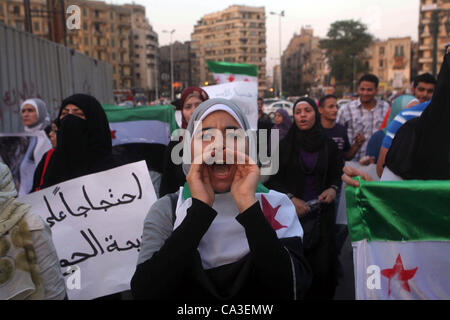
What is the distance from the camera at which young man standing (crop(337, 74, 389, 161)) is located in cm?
591

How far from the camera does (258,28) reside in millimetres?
119188

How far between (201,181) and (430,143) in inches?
60.9

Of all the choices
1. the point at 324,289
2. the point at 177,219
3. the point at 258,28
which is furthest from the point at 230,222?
the point at 258,28

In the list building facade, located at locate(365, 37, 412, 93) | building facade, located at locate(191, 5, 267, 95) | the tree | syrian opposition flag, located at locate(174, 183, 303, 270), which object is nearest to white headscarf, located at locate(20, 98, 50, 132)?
syrian opposition flag, located at locate(174, 183, 303, 270)

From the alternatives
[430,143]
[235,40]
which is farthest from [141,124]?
[235,40]

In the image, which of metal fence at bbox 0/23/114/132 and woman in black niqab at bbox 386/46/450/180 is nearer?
woman in black niqab at bbox 386/46/450/180

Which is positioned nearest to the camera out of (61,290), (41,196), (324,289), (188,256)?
(188,256)

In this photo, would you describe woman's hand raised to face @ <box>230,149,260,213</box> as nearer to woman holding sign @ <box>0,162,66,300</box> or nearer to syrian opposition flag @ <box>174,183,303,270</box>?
syrian opposition flag @ <box>174,183,303,270</box>

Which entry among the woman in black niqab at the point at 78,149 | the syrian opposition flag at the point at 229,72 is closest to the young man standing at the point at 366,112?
the syrian opposition flag at the point at 229,72

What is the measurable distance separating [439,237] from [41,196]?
234 cm

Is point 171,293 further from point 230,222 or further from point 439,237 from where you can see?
point 439,237

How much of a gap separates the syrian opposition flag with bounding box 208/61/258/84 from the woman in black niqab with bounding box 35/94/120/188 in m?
4.75

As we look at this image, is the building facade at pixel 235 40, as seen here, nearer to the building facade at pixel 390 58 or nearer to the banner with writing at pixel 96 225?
the building facade at pixel 390 58

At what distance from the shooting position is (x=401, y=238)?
1.95 metres
